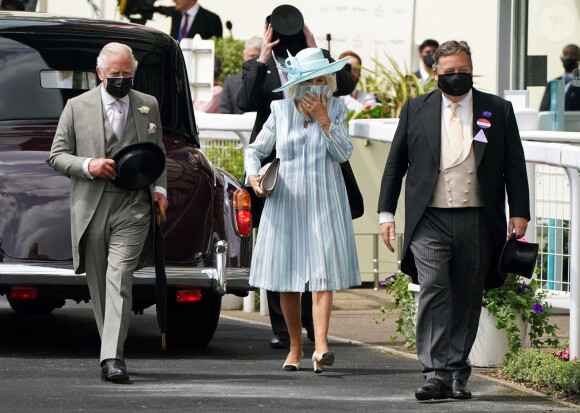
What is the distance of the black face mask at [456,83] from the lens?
7812 mm

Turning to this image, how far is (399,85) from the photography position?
14.2 meters

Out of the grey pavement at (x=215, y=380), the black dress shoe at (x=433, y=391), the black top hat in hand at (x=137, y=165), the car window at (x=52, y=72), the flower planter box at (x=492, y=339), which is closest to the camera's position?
the grey pavement at (x=215, y=380)

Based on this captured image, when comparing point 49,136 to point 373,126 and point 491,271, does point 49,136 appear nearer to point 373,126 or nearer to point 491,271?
point 373,126

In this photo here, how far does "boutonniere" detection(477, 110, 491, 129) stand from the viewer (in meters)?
7.84

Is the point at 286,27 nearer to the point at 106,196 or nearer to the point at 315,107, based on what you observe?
→ the point at 315,107

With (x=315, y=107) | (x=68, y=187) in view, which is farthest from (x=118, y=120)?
(x=315, y=107)

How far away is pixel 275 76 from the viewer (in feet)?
32.6

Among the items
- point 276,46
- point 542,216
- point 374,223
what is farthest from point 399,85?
point 276,46

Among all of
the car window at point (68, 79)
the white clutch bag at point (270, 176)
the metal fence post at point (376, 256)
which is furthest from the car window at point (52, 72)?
the metal fence post at point (376, 256)

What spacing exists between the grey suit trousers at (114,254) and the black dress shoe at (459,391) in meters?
1.80

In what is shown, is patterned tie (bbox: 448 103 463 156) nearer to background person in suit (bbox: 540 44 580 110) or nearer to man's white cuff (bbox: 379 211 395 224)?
man's white cuff (bbox: 379 211 395 224)

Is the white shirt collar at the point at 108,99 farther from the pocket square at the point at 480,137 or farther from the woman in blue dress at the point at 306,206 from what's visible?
the pocket square at the point at 480,137

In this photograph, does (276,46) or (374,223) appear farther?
(374,223)

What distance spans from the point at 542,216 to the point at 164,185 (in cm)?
352
